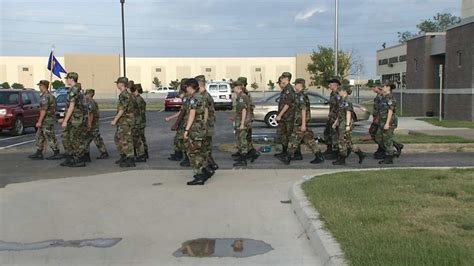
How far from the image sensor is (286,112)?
11.5m

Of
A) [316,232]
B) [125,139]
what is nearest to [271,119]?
[125,139]

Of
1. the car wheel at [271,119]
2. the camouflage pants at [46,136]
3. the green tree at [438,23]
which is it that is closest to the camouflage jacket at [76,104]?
the camouflage pants at [46,136]

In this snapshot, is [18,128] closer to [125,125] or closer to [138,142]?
[138,142]

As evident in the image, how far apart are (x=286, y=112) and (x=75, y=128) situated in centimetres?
439

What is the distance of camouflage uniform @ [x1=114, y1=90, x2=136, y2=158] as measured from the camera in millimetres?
11438

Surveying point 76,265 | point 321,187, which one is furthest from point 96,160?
point 76,265

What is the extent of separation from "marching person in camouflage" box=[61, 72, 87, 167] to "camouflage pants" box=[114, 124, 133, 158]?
876mm

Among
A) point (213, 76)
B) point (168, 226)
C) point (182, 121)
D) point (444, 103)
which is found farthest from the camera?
point (213, 76)

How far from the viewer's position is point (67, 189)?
30.9ft

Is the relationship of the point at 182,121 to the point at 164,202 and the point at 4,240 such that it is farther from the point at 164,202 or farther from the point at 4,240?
the point at 4,240

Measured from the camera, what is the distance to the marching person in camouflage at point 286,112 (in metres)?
11.5

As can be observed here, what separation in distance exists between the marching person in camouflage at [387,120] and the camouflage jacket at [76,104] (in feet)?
20.6

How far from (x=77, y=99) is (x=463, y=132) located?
12419mm

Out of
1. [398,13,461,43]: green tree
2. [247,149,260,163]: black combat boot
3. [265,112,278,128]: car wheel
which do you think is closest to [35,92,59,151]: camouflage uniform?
[247,149,260,163]: black combat boot
